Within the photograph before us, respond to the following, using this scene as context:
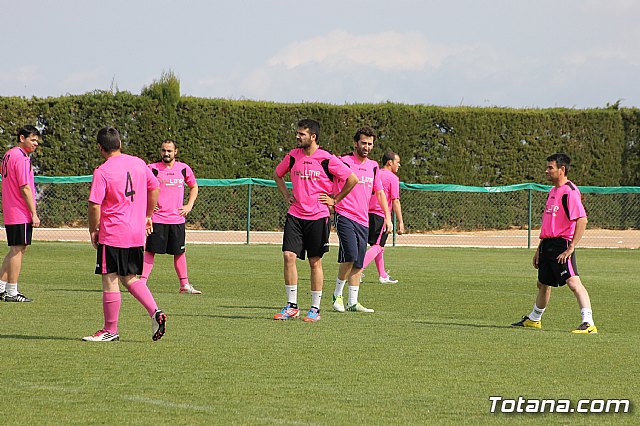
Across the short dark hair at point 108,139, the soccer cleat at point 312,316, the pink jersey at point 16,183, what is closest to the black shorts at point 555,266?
the soccer cleat at point 312,316

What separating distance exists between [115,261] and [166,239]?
5.42 m

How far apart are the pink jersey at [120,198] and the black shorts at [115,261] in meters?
0.05

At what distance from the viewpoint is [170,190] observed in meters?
15.0

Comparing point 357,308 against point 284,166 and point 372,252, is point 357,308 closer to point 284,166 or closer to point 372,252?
point 284,166

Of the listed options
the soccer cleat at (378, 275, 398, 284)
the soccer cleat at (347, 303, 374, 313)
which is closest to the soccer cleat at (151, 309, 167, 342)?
the soccer cleat at (347, 303, 374, 313)

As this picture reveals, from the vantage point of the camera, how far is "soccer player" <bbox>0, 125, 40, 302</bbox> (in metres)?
13.2

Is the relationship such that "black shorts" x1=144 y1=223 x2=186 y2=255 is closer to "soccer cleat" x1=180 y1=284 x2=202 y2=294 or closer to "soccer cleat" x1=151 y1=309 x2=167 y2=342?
"soccer cleat" x1=180 y1=284 x2=202 y2=294

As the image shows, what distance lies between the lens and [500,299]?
15.0 meters

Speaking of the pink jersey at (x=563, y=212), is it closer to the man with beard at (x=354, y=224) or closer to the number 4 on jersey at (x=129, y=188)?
the man with beard at (x=354, y=224)

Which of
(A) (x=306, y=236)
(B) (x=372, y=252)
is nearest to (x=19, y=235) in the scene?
(A) (x=306, y=236)

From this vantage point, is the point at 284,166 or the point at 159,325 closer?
the point at 159,325

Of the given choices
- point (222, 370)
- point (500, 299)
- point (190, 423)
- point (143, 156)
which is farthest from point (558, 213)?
point (143, 156)

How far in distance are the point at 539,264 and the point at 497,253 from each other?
15310mm

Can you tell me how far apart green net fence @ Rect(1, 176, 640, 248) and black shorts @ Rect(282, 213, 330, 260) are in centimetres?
1688
